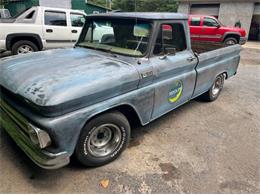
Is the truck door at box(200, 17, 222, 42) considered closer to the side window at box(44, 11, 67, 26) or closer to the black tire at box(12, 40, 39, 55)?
the side window at box(44, 11, 67, 26)

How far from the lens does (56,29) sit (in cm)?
835

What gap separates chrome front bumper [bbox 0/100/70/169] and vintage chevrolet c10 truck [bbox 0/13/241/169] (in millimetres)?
10

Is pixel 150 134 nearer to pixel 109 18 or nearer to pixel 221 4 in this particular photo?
pixel 109 18

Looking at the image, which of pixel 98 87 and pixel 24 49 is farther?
pixel 24 49

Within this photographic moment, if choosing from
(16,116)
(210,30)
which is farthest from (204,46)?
(210,30)

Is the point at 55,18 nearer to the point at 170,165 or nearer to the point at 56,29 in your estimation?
the point at 56,29

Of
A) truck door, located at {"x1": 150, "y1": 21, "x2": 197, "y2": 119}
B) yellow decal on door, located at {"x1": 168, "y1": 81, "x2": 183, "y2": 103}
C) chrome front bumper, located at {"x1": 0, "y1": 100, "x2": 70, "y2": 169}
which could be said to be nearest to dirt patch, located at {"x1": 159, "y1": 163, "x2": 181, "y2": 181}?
truck door, located at {"x1": 150, "y1": 21, "x2": 197, "y2": 119}

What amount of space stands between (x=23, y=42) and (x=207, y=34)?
10.1 metres

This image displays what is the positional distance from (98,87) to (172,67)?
1.43 metres

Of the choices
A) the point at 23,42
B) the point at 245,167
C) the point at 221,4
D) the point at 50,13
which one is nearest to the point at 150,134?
the point at 245,167

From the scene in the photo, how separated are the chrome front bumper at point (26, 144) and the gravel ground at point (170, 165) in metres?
0.39

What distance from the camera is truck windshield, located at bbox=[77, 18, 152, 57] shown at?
321 centimetres

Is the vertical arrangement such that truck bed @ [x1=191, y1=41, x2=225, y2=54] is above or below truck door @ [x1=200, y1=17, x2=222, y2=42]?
below

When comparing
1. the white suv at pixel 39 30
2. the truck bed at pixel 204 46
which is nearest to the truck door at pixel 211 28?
the white suv at pixel 39 30
